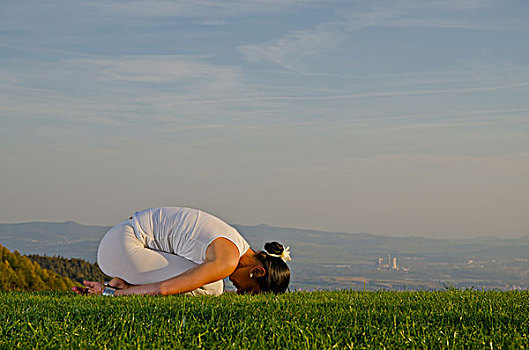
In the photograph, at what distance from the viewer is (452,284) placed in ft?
24.9

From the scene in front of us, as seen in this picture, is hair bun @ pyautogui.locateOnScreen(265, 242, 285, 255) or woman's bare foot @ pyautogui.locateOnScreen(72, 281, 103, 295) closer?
woman's bare foot @ pyautogui.locateOnScreen(72, 281, 103, 295)

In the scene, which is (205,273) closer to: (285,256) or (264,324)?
(285,256)

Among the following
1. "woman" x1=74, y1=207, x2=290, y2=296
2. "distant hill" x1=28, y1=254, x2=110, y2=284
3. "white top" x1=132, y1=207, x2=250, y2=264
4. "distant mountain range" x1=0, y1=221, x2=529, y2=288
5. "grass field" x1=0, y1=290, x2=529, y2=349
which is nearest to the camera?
"grass field" x1=0, y1=290, x2=529, y2=349

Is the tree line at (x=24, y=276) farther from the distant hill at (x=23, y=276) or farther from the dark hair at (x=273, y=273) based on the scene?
the dark hair at (x=273, y=273)

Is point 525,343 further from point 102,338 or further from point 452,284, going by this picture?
point 452,284

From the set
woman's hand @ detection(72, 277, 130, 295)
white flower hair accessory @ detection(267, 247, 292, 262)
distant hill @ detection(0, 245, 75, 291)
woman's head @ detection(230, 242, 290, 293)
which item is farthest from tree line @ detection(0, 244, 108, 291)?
white flower hair accessory @ detection(267, 247, 292, 262)

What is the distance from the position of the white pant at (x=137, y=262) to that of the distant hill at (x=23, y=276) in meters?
4.14

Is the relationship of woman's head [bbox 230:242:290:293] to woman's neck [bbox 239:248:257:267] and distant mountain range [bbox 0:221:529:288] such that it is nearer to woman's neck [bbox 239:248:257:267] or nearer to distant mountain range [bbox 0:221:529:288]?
woman's neck [bbox 239:248:257:267]

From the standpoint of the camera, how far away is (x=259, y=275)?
7129 millimetres

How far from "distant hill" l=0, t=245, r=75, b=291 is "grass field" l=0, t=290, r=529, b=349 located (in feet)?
18.3

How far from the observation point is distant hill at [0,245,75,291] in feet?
35.5

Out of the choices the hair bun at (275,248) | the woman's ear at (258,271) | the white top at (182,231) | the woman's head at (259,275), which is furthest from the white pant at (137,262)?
the hair bun at (275,248)

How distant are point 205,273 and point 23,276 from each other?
5.79m

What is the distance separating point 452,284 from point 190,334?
4.47m
